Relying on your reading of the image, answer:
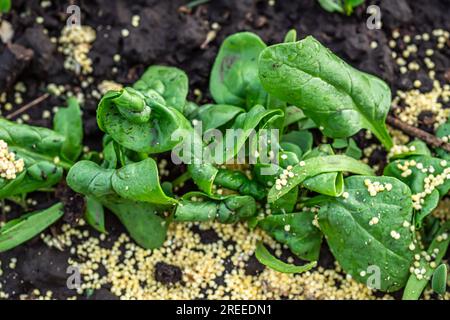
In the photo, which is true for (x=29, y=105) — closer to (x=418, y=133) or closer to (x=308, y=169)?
(x=308, y=169)

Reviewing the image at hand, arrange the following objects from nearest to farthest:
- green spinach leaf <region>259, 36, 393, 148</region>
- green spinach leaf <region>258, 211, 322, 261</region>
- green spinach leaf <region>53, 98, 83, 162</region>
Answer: green spinach leaf <region>259, 36, 393, 148</region> < green spinach leaf <region>258, 211, 322, 261</region> < green spinach leaf <region>53, 98, 83, 162</region>

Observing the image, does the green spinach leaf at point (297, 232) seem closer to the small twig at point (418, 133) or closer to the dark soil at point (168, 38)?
the dark soil at point (168, 38)

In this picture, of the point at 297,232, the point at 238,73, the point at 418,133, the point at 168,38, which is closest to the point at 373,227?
the point at 297,232

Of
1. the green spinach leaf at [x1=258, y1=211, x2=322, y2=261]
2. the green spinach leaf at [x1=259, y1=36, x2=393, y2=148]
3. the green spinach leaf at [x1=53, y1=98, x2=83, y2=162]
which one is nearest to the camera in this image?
the green spinach leaf at [x1=259, y1=36, x2=393, y2=148]

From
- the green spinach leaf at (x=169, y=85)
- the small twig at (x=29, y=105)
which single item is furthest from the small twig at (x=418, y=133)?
the small twig at (x=29, y=105)

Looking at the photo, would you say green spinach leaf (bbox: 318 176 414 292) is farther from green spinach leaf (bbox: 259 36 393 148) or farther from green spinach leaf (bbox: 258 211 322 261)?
green spinach leaf (bbox: 259 36 393 148)

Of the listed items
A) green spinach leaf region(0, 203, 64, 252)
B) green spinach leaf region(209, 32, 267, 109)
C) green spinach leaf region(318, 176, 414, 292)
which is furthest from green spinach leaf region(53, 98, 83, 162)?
green spinach leaf region(318, 176, 414, 292)
